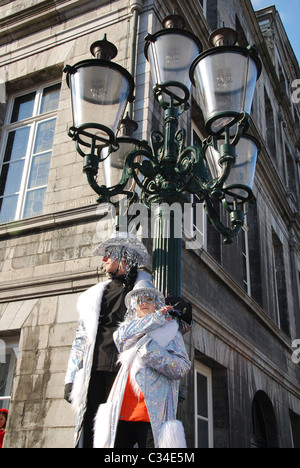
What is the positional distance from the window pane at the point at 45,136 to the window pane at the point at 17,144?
0.89 feet

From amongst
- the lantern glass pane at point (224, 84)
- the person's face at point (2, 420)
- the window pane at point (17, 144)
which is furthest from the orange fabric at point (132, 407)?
the window pane at point (17, 144)

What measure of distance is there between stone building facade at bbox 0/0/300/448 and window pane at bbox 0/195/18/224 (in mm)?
24

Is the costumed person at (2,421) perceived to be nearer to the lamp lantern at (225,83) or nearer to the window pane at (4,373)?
the window pane at (4,373)

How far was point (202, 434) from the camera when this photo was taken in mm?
7805

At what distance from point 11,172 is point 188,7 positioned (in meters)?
4.81

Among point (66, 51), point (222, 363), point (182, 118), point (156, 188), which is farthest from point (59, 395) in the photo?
point (66, 51)

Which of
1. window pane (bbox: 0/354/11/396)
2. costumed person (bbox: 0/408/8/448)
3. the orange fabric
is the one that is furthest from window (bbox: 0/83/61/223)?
the orange fabric

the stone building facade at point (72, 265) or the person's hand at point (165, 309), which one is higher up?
the stone building facade at point (72, 265)

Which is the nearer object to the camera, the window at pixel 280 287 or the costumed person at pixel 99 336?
the costumed person at pixel 99 336

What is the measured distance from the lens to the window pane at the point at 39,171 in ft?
26.2

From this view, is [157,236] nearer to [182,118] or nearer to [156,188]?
[156,188]

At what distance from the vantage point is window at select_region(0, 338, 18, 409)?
6.46 metres

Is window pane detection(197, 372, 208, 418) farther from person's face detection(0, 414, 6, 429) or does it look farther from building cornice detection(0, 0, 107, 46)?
building cornice detection(0, 0, 107, 46)

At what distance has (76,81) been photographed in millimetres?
4453
